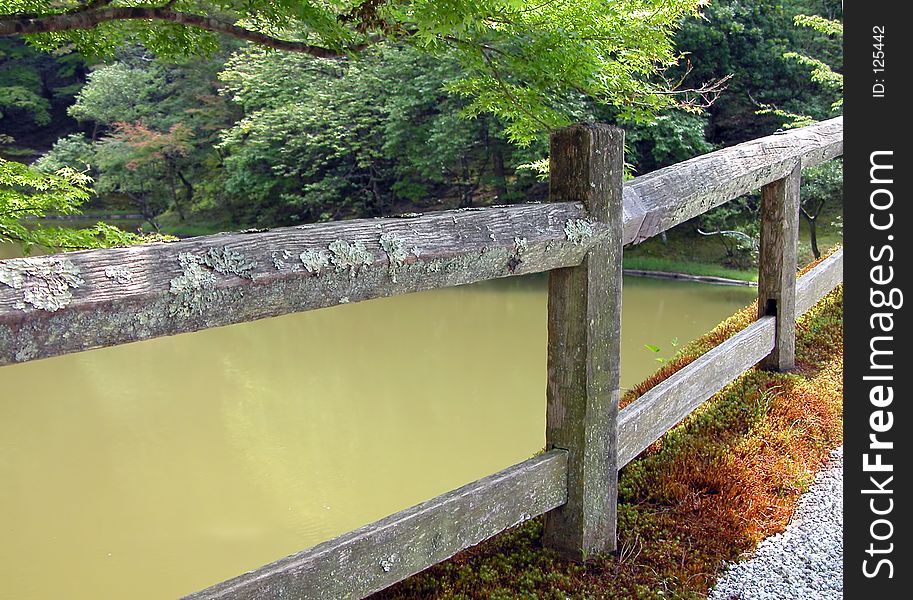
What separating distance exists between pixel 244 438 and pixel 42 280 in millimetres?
6051

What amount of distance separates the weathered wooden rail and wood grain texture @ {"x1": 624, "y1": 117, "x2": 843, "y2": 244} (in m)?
0.01

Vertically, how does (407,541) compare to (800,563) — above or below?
above

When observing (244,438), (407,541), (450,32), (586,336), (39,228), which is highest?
(450,32)

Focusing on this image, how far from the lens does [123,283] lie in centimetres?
133

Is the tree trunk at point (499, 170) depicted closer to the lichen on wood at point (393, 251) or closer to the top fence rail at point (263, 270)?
the top fence rail at point (263, 270)

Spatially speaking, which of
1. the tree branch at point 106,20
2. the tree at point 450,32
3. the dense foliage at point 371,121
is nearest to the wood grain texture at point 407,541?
the tree at point 450,32

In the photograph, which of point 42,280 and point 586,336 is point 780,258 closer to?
point 586,336

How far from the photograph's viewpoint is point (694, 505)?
270 centimetres

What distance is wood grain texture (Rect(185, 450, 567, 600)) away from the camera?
5.38 feet

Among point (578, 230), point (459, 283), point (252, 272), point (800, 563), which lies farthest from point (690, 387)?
point (252, 272)

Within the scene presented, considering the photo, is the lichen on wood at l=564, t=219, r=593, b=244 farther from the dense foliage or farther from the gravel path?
the dense foliage

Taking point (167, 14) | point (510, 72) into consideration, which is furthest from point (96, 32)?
point (510, 72)

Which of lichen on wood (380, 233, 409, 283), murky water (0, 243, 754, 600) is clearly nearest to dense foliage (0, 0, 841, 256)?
murky water (0, 243, 754, 600)

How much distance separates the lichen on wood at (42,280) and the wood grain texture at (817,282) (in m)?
3.69
